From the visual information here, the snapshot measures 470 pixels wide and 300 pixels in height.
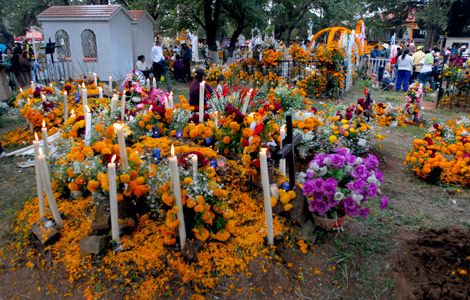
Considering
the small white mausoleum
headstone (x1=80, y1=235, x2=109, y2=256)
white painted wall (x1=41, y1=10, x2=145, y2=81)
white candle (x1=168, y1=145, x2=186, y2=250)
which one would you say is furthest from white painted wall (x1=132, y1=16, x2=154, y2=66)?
white candle (x1=168, y1=145, x2=186, y2=250)

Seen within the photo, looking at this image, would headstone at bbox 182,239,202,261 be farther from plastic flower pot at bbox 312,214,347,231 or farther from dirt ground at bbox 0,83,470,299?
plastic flower pot at bbox 312,214,347,231

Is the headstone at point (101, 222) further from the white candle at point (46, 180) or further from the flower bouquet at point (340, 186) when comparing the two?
the flower bouquet at point (340, 186)

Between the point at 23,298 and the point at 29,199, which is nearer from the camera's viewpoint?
the point at 23,298

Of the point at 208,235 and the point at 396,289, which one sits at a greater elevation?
the point at 208,235

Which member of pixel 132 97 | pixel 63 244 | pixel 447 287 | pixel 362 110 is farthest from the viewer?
pixel 132 97

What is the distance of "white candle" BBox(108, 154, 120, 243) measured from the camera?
2.82 m

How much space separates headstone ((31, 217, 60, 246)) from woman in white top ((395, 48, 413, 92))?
12.9 m

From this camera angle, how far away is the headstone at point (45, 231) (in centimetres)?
331

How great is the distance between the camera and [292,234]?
3430mm

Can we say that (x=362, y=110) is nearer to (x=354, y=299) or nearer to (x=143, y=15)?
(x=354, y=299)

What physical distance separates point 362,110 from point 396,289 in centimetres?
391

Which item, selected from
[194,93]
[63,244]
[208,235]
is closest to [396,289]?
Result: [208,235]

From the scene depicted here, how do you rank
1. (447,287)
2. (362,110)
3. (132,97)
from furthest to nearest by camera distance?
(132,97), (362,110), (447,287)

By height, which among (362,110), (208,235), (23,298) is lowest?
(23,298)
